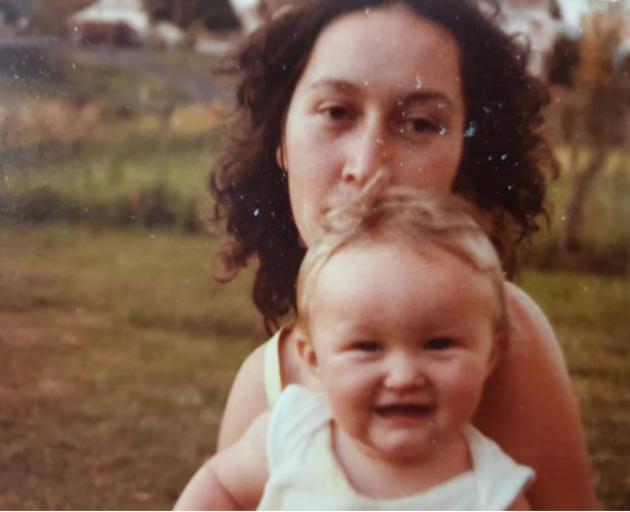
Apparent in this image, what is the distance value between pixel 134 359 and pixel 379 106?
2.68ft

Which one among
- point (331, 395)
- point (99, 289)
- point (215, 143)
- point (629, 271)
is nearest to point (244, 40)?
point (215, 143)

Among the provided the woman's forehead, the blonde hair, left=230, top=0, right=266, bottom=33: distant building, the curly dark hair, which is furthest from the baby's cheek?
left=230, top=0, right=266, bottom=33: distant building

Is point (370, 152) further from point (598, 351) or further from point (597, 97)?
point (598, 351)

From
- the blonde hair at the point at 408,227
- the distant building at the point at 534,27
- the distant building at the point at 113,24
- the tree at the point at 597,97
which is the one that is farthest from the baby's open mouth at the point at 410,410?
the distant building at the point at 113,24

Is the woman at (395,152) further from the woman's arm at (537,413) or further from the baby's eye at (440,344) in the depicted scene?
the baby's eye at (440,344)

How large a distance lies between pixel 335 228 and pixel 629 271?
68cm

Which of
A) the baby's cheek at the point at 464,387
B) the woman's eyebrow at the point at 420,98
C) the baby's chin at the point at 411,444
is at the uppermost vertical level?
the woman's eyebrow at the point at 420,98

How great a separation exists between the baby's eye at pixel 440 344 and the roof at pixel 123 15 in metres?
0.95

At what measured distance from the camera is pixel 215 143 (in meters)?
1.61

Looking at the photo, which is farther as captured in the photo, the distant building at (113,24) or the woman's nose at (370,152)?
the distant building at (113,24)

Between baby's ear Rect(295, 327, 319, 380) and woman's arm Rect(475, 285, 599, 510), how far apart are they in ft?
1.23

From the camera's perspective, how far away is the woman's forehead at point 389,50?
1.48 m

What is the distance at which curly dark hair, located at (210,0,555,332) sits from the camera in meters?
1.50

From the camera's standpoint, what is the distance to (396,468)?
5.07 ft
